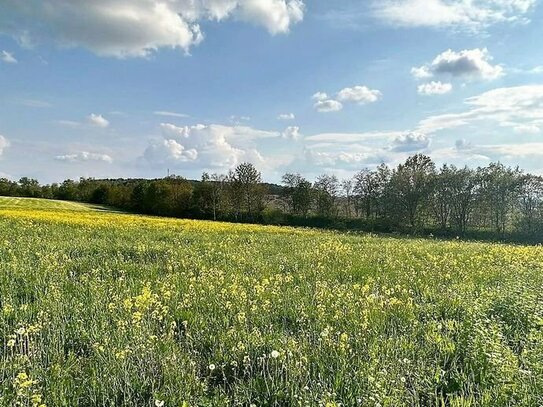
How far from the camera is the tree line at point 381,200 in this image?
59.7 metres

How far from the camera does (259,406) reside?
3.93 m

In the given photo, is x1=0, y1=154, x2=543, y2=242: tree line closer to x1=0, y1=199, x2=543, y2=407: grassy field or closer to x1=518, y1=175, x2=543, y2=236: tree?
x1=518, y1=175, x2=543, y2=236: tree

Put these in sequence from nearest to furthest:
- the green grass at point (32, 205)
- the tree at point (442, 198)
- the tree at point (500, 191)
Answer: the green grass at point (32, 205) → the tree at point (500, 191) → the tree at point (442, 198)

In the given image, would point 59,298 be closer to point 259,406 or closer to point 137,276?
point 137,276

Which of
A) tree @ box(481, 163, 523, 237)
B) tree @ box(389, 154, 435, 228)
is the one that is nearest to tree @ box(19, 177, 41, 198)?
tree @ box(389, 154, 435, 228)

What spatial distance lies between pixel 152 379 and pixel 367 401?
7.16 ft

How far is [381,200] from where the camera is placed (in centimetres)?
6956

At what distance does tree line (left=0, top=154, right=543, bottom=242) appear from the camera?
196 feet

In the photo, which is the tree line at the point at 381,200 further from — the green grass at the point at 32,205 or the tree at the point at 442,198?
the green grass at the point at 32,205

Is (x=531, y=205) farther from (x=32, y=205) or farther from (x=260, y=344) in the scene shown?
(x=32, y=205)

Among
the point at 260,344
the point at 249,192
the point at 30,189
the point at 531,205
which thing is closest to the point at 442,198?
the point at 531,205

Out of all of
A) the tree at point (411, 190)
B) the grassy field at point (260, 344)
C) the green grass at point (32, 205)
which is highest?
the tree at point (411, 190)

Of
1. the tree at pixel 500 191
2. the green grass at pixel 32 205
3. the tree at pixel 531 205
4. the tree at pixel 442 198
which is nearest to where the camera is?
the green grass at pixel 32 205

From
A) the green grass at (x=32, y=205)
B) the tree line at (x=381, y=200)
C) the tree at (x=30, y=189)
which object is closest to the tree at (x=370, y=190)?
the tree line at (x=381, y=200)
